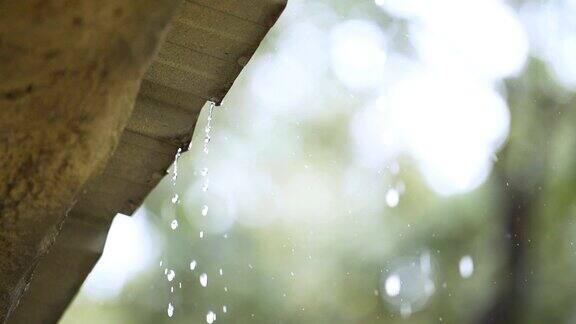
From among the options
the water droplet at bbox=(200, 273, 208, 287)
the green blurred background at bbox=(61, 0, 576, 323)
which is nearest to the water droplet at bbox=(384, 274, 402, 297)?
the green blurred background at bbox=(61, 0, 576, 323)

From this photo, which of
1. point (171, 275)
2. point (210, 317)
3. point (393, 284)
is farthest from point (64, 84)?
point (171, 275)

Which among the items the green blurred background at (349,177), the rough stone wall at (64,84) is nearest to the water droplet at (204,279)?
the green blurred background at (349,177)

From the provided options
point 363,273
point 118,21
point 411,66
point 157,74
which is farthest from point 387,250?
point 118,21

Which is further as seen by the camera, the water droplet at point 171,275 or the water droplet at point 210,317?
the water droplet at point 171,275

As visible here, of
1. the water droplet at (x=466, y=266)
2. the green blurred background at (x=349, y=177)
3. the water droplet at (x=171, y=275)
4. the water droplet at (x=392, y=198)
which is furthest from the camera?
the water droplet at (x=171, y=275)

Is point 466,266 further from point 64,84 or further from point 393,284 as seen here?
point 64,84

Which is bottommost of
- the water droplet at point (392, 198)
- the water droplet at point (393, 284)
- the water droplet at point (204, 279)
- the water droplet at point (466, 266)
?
the water droplet at point (204, 279)

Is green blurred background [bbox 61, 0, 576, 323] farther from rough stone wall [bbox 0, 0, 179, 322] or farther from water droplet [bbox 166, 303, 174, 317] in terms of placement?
rough stone wall [bbox 0, 0, 179, 322]

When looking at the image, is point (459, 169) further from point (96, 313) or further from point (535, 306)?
point (96, 313)

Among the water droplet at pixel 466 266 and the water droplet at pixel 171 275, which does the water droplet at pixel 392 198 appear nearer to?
the water droplet at pixel 466 266
